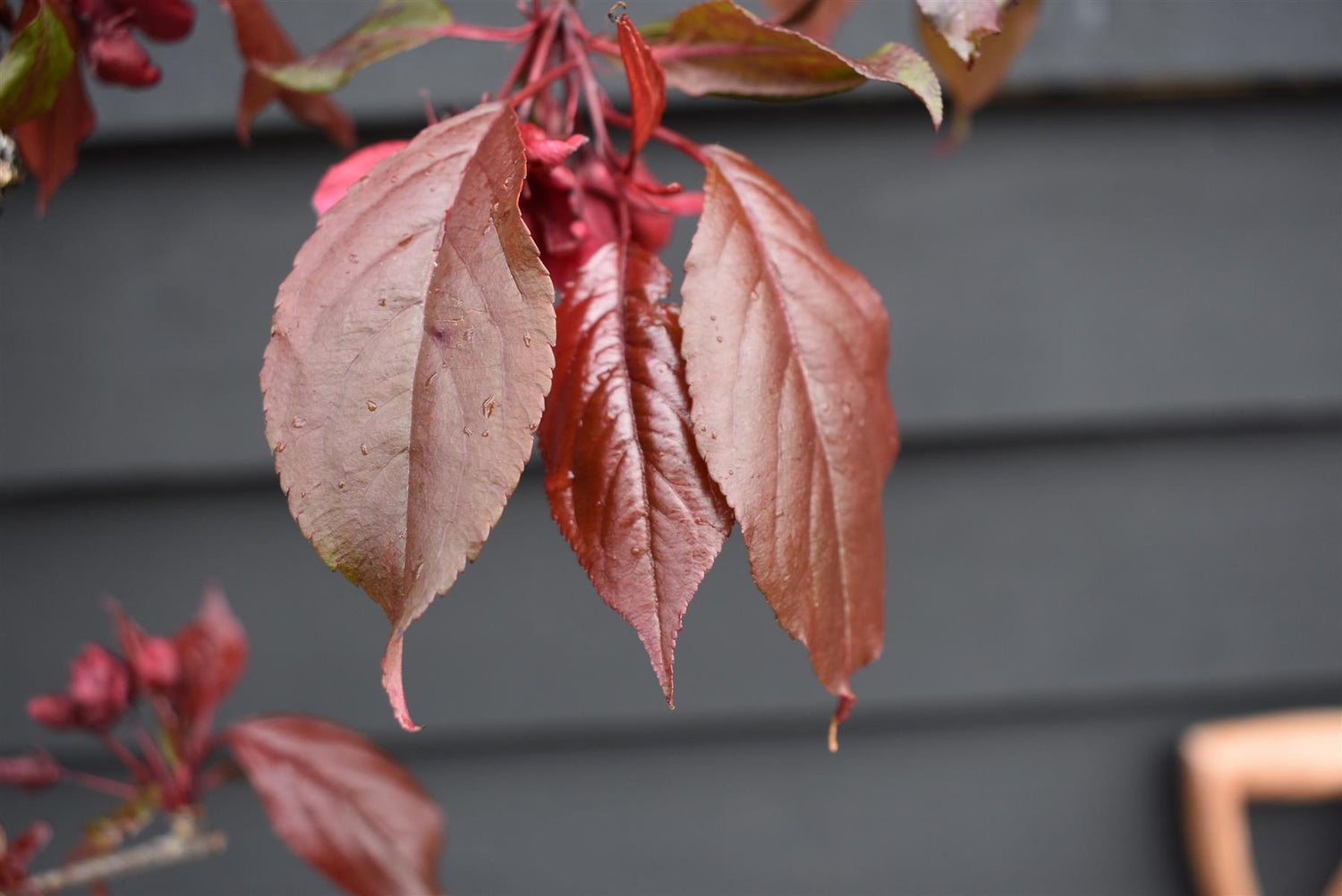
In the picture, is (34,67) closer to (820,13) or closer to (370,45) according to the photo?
(370,45)

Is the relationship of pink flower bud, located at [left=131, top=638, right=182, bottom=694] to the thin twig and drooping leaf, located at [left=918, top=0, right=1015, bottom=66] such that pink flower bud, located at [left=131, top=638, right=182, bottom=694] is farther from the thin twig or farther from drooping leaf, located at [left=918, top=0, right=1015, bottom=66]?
drooping leaf, located at [left=918, top=0, right=1015, bottom=66]

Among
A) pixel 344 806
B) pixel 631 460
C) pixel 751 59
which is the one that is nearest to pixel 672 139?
pixel 751 59

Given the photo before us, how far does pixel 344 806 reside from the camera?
46 cm

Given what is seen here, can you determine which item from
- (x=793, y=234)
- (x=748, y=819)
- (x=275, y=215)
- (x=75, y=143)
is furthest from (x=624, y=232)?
(x=748, y=819)

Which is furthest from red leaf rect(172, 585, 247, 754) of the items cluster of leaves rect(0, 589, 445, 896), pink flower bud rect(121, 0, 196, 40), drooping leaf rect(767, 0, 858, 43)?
drooping leaf rect(767, 0, 858, 43)

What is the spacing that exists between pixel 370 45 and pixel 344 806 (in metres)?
0.38

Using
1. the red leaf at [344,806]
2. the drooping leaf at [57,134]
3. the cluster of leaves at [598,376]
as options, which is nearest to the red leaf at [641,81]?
the cluster of leaves at [598,376]

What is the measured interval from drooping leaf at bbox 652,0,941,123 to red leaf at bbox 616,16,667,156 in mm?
41

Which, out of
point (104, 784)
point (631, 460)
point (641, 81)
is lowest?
point (104, 784)

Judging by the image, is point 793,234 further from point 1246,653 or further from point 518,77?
point 1246,653

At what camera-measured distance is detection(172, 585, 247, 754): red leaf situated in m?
0.51

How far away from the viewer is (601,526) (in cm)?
23

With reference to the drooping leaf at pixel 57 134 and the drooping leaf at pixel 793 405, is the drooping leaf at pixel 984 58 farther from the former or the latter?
the drooping leaf at pixel 57 134

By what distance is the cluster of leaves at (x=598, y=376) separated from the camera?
8.0 inches
